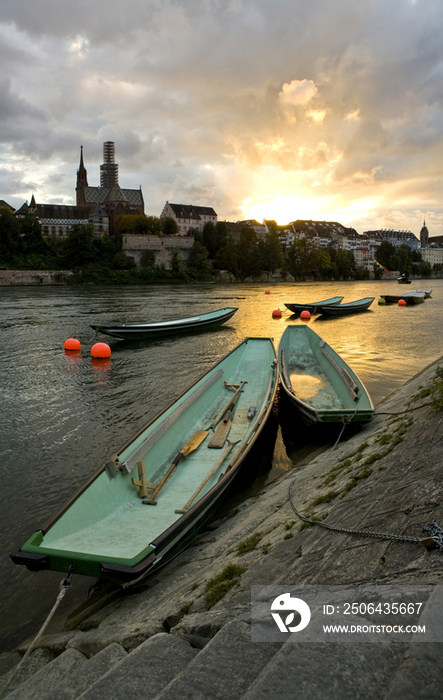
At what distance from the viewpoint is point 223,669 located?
7.18 ft

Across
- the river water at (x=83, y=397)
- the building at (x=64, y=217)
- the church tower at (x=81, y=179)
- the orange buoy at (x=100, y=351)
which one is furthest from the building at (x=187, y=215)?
the orange buoy at (x=100, y=351)

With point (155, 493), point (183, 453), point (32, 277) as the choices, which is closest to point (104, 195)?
point (32, 277)

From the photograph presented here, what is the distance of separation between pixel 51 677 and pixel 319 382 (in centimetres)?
856

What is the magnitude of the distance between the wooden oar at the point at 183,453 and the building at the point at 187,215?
108m

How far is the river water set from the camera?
5295mm

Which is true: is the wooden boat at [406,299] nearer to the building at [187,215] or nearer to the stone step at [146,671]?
the stone step at [146,671]

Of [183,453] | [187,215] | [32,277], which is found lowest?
[183,453]

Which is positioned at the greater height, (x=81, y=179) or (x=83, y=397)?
(x=81, y=179)

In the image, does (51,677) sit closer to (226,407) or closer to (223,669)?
(223,669)

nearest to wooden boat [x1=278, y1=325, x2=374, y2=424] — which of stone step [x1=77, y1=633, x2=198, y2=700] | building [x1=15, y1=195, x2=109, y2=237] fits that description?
stone step [x1=77, y1=633, x2=198, y2=700]

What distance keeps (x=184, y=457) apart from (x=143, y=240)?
8556 centimetres

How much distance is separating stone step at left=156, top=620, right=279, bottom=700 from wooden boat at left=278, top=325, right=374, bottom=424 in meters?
5.28

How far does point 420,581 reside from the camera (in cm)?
243

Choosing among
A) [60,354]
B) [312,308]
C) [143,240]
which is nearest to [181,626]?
[60,354]
